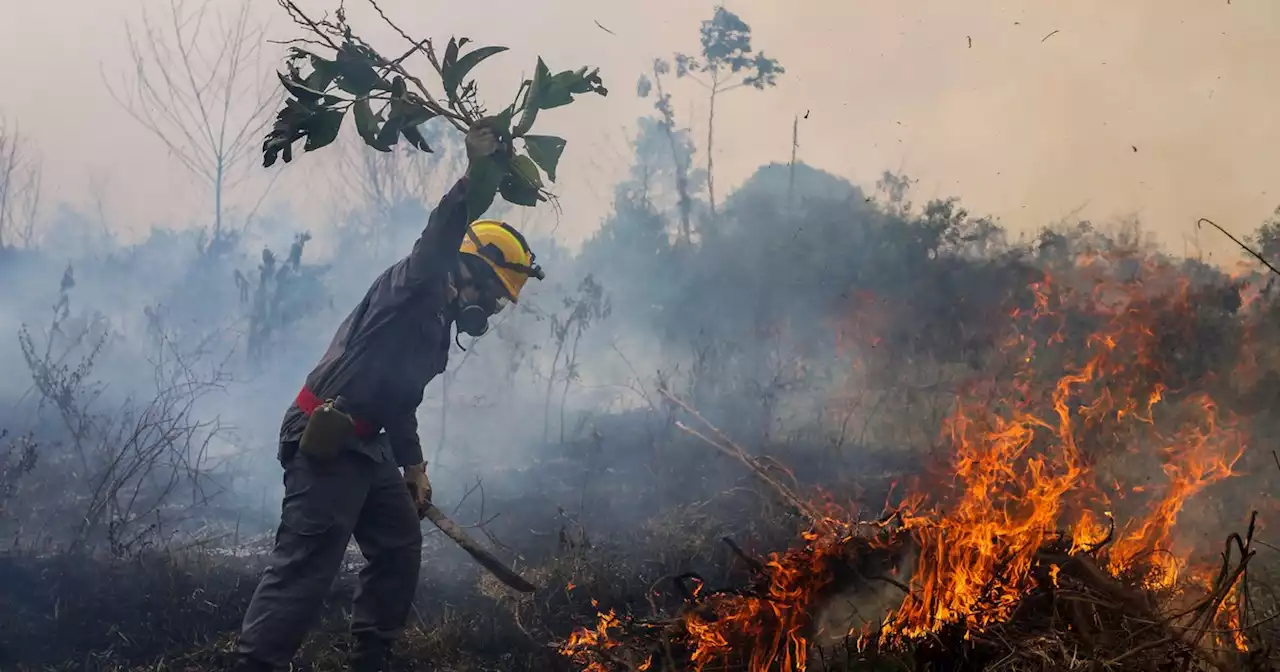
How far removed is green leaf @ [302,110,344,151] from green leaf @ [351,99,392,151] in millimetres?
62

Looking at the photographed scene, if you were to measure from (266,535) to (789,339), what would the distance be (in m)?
5.87

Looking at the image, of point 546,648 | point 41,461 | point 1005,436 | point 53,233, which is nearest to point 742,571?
point 546,648

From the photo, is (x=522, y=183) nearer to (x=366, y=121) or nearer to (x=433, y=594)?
(x=366, y=121)

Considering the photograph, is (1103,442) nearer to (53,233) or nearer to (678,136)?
(678,136)

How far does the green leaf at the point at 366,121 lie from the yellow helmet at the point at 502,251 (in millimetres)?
979

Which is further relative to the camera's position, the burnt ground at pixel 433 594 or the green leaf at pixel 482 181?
the burnt ground at pixel 433 594

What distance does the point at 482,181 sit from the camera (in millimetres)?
2980

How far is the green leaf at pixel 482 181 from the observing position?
2973 mm

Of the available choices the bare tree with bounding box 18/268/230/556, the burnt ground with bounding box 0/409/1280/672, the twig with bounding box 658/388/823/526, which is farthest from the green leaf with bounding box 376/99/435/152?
the bare tree with bounding box 18/268/230/556

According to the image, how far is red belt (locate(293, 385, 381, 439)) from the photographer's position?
3693 mm

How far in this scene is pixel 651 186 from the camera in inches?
440

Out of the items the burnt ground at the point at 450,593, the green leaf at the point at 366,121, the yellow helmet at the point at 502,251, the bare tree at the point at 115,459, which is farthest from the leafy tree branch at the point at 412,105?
the bare tree at the point at 115,459

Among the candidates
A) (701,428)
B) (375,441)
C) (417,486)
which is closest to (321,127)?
(375,441)

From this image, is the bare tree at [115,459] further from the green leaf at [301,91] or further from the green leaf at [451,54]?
the green leaf at [451,54]
